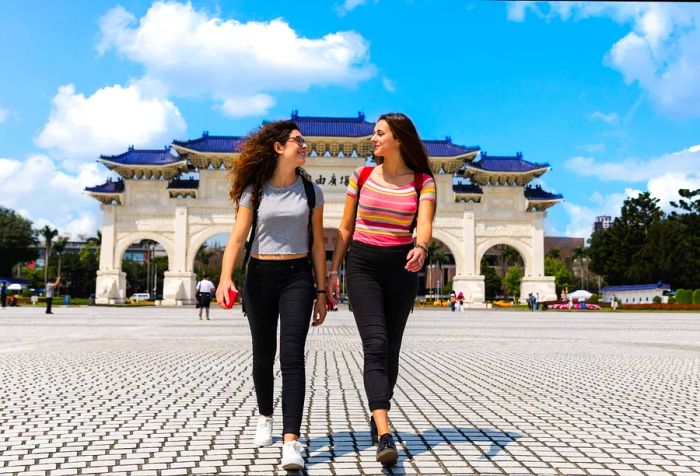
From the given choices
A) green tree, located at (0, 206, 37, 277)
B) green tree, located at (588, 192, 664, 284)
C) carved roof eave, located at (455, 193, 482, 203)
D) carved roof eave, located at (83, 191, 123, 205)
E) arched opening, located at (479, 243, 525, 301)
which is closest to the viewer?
carved roof eave, located at (83, 191, 123, 205)

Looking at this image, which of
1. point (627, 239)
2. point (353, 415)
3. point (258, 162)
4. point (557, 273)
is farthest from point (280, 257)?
point (557, 273)

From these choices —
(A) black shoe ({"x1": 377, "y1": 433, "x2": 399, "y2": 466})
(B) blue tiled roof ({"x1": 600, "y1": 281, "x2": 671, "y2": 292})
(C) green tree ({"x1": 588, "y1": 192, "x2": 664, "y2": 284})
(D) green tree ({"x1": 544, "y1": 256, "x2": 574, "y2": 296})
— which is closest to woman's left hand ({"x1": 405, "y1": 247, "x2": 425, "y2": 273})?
(A) black shoe ({"x1": 377, "y1": 433, "x2": 399, "y2": 466})

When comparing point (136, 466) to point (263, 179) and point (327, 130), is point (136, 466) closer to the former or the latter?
point (263, 179)

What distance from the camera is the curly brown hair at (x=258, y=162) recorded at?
163 inches

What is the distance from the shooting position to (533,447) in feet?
13.6

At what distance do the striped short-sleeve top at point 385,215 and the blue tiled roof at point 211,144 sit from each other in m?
45.7

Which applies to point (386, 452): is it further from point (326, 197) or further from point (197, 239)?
point (197, 239)

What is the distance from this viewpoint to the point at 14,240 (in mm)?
71438

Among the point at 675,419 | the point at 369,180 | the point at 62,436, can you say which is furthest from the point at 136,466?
the point at 675,419

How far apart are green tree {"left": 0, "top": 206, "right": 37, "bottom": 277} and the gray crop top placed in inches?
2951

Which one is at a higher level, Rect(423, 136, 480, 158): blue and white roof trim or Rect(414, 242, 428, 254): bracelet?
Rect(423, 136, 480, 158): blue and white roof trim

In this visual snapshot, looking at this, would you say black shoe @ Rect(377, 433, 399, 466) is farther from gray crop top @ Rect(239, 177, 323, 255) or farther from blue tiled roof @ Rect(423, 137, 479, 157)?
blue tiled roof @ Rect(423, 137, 479, 157)

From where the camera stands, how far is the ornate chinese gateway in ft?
162

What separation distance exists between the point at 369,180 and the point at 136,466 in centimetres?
204
